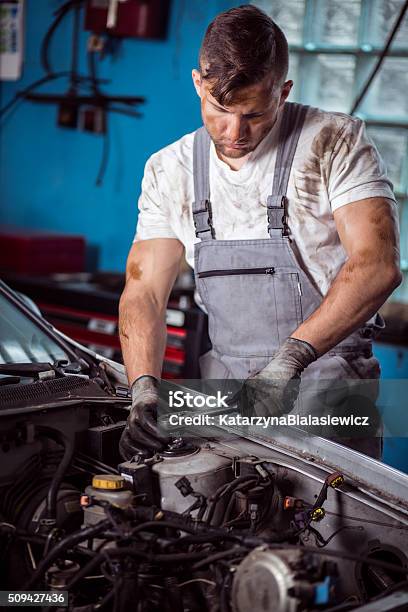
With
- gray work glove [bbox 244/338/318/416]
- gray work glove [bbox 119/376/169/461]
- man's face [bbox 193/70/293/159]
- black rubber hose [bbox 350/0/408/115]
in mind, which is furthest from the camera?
black rubber hose [bbox 350/0/408/115]

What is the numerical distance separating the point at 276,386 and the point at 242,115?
0.69 metres

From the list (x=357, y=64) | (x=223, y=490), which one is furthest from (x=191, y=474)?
(x=357, y=64)

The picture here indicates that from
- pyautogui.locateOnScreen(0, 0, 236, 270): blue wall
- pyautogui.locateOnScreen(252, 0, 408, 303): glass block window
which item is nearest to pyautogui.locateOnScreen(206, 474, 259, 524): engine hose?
pyautogui.locateOnScreen(252, 0, 408, 303): glass block window

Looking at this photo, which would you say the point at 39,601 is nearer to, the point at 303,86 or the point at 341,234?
the point at 341,234

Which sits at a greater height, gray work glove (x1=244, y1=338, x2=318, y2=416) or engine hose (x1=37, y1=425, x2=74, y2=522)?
gray work glove (x1=244, y1=338, x2=318, y2=416)

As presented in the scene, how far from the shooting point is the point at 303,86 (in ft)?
14.8

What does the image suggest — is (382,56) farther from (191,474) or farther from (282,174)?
(191,474)

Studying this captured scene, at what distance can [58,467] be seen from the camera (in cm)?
194

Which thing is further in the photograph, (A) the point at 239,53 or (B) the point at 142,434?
(A) the point at 239,53

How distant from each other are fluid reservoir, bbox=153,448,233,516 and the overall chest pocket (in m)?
0.63

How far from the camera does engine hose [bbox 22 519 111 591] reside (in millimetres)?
1693

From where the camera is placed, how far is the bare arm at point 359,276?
2289mm

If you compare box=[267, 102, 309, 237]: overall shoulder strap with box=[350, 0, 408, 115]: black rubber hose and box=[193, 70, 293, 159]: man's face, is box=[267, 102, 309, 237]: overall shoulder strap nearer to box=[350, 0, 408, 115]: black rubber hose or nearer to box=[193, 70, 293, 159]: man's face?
box=[193, 70, 293, 159]: man's face

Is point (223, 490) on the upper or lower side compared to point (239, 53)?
lower
